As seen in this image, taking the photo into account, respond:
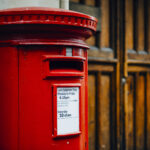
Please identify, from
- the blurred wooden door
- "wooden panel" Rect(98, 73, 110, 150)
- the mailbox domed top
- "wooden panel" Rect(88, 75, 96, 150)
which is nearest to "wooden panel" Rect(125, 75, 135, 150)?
the blurred wooden door

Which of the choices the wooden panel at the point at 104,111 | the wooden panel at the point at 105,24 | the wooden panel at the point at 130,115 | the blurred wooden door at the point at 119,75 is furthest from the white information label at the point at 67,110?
the wooden panel at the point at 130,115

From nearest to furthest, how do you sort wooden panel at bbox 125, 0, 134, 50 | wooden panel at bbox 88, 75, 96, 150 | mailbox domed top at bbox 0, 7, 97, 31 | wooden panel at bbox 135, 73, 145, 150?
mailbox domed top at bbox 0, 7, 97, 31 → wooden panel at bbox 88, 75, 96, 150 → wooden panel at bbox 125, 0, 134, 50 → wooden panel at bbox 135, 73, 145, 150

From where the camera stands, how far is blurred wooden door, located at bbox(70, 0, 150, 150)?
10.7ft

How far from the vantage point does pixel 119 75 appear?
11.5 ft

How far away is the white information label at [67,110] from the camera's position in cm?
171

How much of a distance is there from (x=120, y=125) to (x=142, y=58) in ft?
3.30

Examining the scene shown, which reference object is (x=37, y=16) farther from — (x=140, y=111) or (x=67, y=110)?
(x=140, y=111)

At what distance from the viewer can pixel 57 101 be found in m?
1.70

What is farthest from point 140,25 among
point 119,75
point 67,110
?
point 67,110

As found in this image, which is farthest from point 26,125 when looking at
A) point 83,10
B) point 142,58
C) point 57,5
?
point 142,58

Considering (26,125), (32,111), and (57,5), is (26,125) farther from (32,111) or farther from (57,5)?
(57,5)

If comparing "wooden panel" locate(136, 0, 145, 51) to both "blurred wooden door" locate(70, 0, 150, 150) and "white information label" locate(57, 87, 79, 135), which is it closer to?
"blurred wooden door" locate(70, 0, 150, 150)

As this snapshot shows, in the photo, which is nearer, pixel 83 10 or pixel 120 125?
pixel 83 10

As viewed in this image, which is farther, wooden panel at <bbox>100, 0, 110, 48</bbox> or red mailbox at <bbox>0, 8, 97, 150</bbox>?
wooden panel at <bbox>100, 0, 110, 48</bbox>
